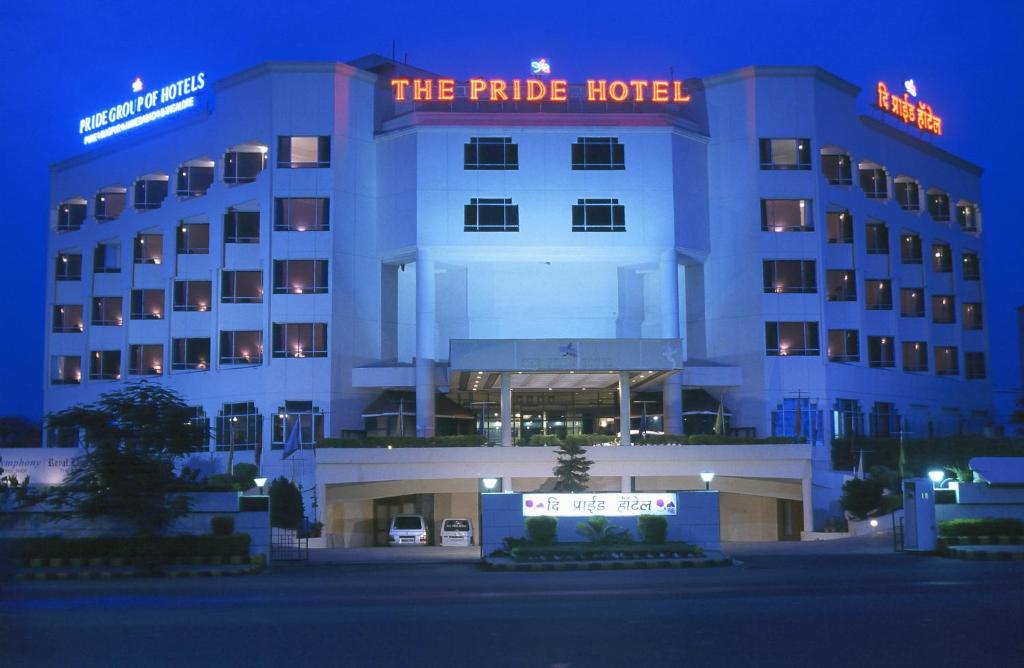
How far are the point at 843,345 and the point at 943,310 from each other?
14.5 metres

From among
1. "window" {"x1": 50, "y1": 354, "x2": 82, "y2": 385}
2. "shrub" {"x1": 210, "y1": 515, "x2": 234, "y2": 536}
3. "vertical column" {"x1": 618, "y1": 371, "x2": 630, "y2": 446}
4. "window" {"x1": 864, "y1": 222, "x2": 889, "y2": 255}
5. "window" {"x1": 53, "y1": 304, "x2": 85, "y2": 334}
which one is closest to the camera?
"shrub" {"x1": 210, "y1": 515, "x2": 234, "y2": 536}

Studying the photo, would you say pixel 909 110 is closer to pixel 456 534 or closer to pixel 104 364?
pixel 456 534

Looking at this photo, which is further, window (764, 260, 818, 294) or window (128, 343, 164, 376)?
window (128, 343, 164, 376)

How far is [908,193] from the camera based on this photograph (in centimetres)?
7719

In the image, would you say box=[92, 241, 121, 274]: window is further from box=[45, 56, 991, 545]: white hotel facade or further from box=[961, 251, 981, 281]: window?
box=[961, 251, 981, 281]: window

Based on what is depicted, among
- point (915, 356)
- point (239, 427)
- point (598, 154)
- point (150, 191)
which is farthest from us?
point (915, 356)

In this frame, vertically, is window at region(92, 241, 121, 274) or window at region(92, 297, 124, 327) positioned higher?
window at region(92, 241, 121, 274)

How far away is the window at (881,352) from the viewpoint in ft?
232

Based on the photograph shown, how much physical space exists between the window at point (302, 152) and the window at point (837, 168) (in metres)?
29.7

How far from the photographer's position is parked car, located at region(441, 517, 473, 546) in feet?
174

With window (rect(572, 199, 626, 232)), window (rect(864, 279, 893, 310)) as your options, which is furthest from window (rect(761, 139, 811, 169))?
window (rect(864, 279, 893, 310))

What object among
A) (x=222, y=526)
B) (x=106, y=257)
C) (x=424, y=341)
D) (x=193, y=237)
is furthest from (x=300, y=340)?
(x=222, y=526)

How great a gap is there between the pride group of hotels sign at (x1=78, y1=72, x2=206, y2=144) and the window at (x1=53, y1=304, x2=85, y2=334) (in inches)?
433

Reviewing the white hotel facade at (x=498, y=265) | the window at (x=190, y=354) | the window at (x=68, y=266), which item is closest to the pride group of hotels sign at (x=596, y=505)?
the white hotel facade at (x=498, y=265)
